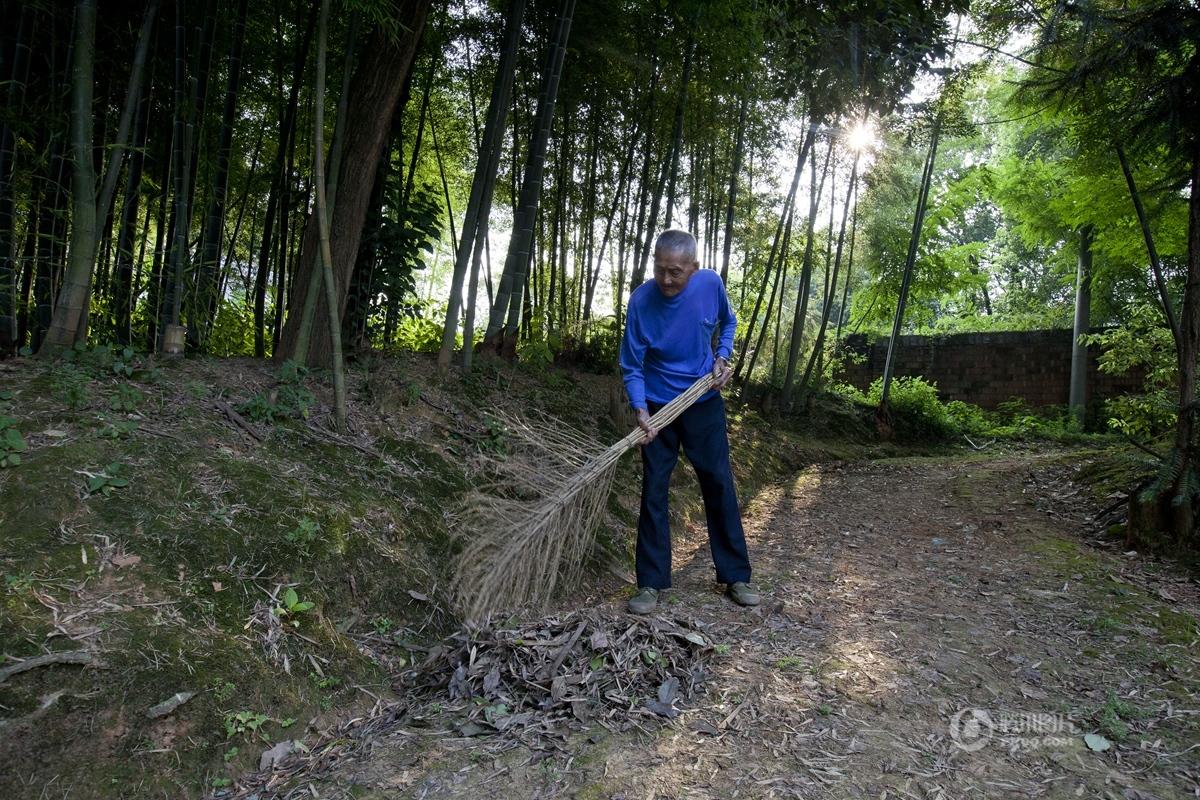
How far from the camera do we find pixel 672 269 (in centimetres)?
260

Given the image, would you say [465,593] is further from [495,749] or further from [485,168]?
[485,168]

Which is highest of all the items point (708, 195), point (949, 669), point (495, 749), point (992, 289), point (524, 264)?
point (992, 289)

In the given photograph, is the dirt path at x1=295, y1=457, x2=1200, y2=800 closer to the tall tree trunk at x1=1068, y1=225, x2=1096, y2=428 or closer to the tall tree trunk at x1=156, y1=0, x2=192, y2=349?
the tall tree trunk at x1=156, y1=0, x2=192, y2=349

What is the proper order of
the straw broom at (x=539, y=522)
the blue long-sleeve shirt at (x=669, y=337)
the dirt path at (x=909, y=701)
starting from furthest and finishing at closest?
the blue long-sleeve shirt at (x=669, y=337), the straw broom at (x=539, y=522), the dirt path at (x=909, y=701)

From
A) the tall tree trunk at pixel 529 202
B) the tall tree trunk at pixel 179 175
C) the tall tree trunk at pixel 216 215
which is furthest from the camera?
the tall tree trunk at pixel 529 202

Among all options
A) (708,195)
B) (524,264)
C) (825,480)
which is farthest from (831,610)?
(708,195)

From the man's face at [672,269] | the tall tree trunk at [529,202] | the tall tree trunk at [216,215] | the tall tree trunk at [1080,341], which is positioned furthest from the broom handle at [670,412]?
the tall tree trunk at [1080,341]

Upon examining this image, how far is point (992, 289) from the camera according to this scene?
26.0 meters

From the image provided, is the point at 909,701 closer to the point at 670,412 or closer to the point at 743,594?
the point at 743,594

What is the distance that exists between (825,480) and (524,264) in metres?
3.76

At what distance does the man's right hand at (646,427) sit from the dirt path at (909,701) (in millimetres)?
657

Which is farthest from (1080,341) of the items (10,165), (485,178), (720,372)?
(10,165)

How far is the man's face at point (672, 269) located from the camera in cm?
259

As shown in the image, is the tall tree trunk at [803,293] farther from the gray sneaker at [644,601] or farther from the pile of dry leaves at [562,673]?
the pile of dry leaves at [562,673]
